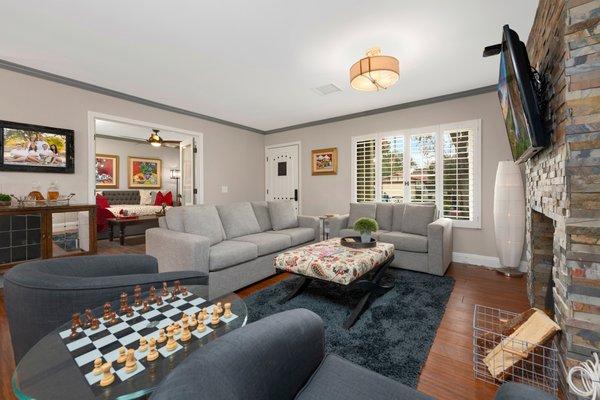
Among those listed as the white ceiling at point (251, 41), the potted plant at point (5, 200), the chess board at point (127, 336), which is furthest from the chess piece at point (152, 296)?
the potted plant at point (5, 200)

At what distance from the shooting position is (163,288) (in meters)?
1.49

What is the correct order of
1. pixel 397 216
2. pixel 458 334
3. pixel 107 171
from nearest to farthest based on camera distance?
pixel 458 334
pixel 397 216
pixel 107 171

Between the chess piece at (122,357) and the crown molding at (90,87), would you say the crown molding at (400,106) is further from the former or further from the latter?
the chess piece at (122,357)

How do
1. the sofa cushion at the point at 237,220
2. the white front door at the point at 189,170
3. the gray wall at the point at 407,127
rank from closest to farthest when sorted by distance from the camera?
the sofa cushion at the point at 237,220
the gray wall at the point at 407,127
the white front door at the point at 189,170

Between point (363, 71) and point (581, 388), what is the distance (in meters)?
2.48

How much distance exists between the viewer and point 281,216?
3980 mm

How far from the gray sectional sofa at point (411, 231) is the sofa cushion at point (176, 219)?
2.14 metres

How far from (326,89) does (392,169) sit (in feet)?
5.67

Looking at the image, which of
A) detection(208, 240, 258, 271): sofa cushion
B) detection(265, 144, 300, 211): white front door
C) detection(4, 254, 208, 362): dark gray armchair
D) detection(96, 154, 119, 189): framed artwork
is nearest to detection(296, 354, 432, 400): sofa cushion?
detection(4, 254, 208, 362): dark gray armchair

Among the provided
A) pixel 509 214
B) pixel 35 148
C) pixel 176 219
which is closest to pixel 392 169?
pixel 509 214

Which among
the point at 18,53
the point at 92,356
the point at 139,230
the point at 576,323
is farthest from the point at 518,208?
the point at 139,230

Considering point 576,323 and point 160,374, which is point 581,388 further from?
point 160,374

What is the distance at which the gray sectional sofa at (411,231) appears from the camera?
317cm

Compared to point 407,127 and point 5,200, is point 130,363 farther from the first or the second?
point 407,127
